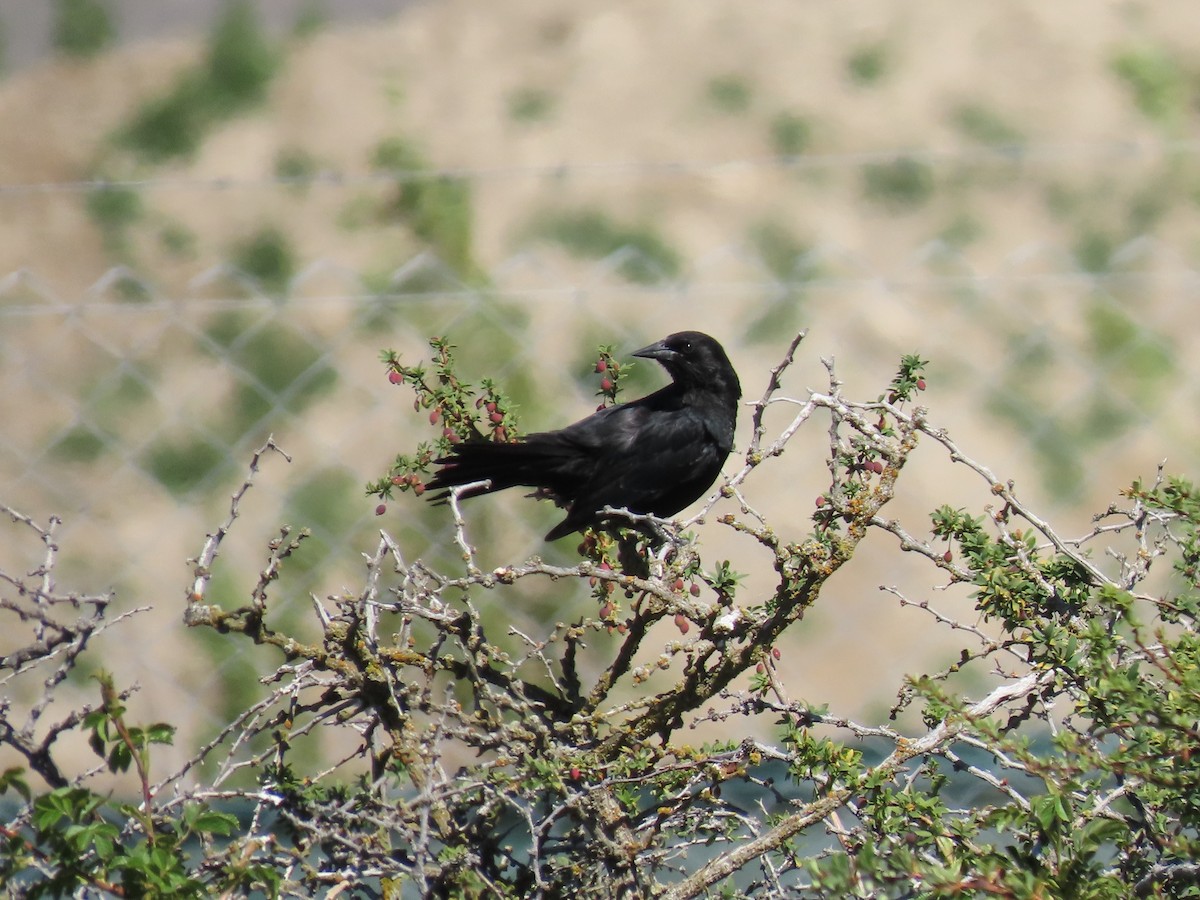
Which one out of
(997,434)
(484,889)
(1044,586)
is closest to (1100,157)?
(997,434)

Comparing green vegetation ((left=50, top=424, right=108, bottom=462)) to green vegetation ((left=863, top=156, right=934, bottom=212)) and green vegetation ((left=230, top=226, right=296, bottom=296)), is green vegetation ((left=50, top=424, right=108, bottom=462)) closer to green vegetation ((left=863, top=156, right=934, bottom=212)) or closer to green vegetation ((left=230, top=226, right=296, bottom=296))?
green vegetation ((left=230, top=226, right=296, bottom=296))

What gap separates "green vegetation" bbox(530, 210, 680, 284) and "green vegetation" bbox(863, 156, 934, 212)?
82 centimetres

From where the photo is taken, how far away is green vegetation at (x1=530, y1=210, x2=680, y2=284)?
17.0 ft

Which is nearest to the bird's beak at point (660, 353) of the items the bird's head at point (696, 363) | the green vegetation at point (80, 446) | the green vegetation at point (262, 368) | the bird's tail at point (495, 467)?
the bird's head at point (696, 363)

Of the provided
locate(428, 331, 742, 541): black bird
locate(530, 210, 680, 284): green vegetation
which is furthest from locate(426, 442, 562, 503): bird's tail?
locate(530, 210, 680, 284): green vegetation

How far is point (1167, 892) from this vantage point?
1.77m

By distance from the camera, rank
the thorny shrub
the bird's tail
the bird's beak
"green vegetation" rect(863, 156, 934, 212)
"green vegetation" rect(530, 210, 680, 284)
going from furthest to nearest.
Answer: "green vegetation" rect(863, 156, 934, 212) → "green vegetation" rect(530, 210, 680, 284) → the bird's beak → the bird's tail → the thorny shrub

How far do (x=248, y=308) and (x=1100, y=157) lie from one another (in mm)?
3181

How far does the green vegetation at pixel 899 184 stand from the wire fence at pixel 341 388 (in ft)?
1.33

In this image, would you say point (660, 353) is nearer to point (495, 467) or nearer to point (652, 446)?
point (652, 446)

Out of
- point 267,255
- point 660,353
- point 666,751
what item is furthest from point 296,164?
point 666,751

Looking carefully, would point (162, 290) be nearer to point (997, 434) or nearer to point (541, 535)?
point (541, 535)

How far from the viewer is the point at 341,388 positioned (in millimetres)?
4773

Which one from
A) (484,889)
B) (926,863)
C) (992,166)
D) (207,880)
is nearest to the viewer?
(926,863)
